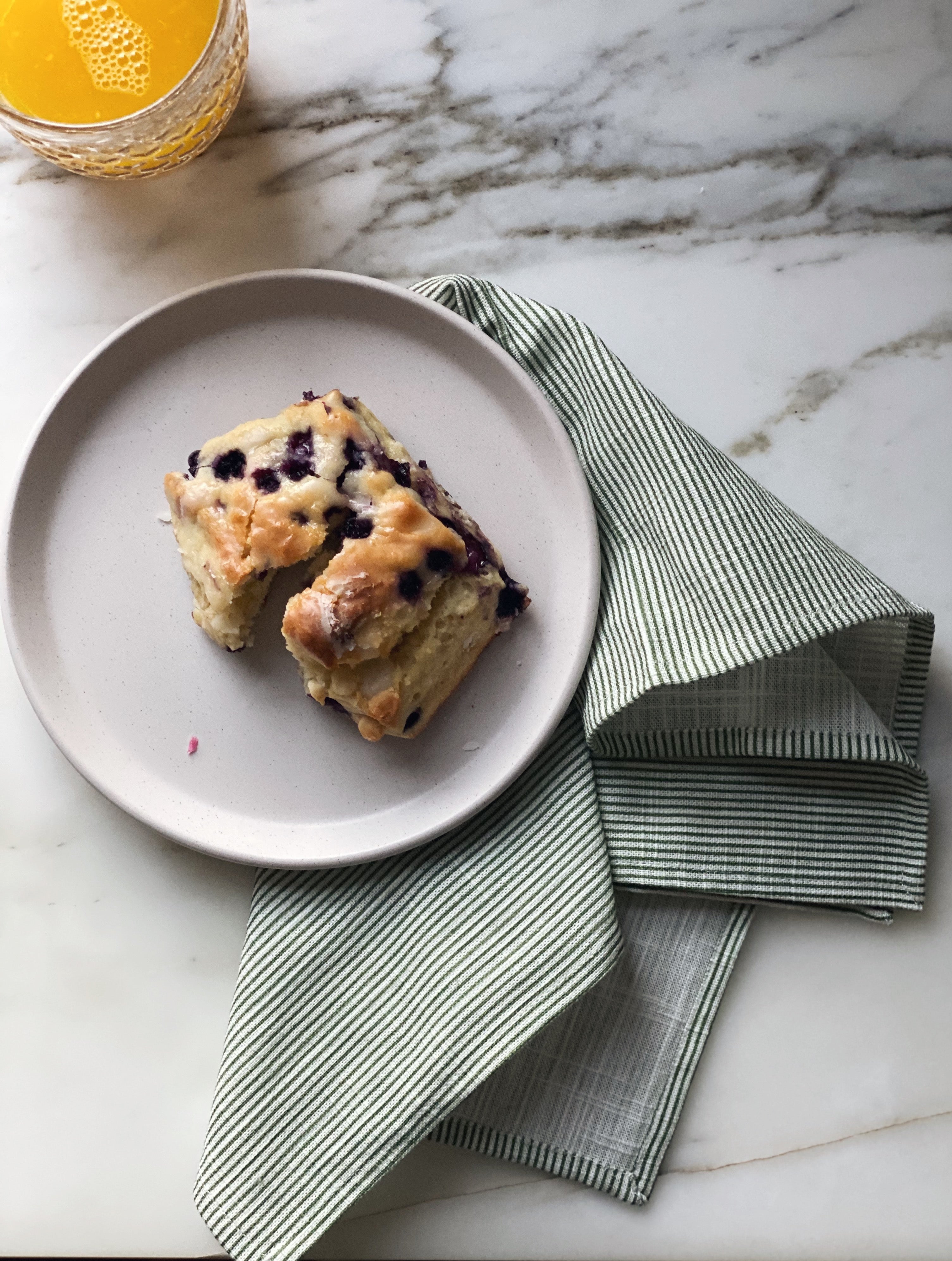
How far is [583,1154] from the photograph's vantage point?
206cm

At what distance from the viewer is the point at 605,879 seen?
6.34 feet

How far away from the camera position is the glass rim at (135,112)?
1822 mm

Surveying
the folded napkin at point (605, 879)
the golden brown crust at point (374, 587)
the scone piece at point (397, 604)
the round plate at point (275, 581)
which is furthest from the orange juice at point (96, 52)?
the golden brown crust at point (374, 587)

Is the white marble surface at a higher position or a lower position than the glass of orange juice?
lower

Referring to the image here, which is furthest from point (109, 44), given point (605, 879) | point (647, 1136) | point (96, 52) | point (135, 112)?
point (647, 1136)

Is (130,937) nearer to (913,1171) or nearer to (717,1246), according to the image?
(717,1246)

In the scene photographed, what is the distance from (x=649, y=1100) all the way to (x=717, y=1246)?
36cm

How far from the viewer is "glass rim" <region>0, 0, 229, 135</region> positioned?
5.98ft

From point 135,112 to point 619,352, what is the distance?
1.08 metres

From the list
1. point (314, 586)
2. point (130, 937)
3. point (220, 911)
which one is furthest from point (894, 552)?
point (130, 937)

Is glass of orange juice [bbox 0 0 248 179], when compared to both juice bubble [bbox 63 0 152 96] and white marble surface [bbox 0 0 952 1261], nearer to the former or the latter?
juice bubble [bbox 63 0 152 96]

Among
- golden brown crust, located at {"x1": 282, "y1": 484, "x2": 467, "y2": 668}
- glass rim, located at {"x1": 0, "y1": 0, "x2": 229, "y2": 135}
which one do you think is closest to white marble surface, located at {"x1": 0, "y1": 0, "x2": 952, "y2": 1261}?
glass rim, located at {"x1": 0, "y1": 0, "x2": 229, "y2": 135}

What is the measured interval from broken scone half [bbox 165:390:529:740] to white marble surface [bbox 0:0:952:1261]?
0.53m

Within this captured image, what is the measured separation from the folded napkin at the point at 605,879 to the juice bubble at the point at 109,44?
700 millimetres
